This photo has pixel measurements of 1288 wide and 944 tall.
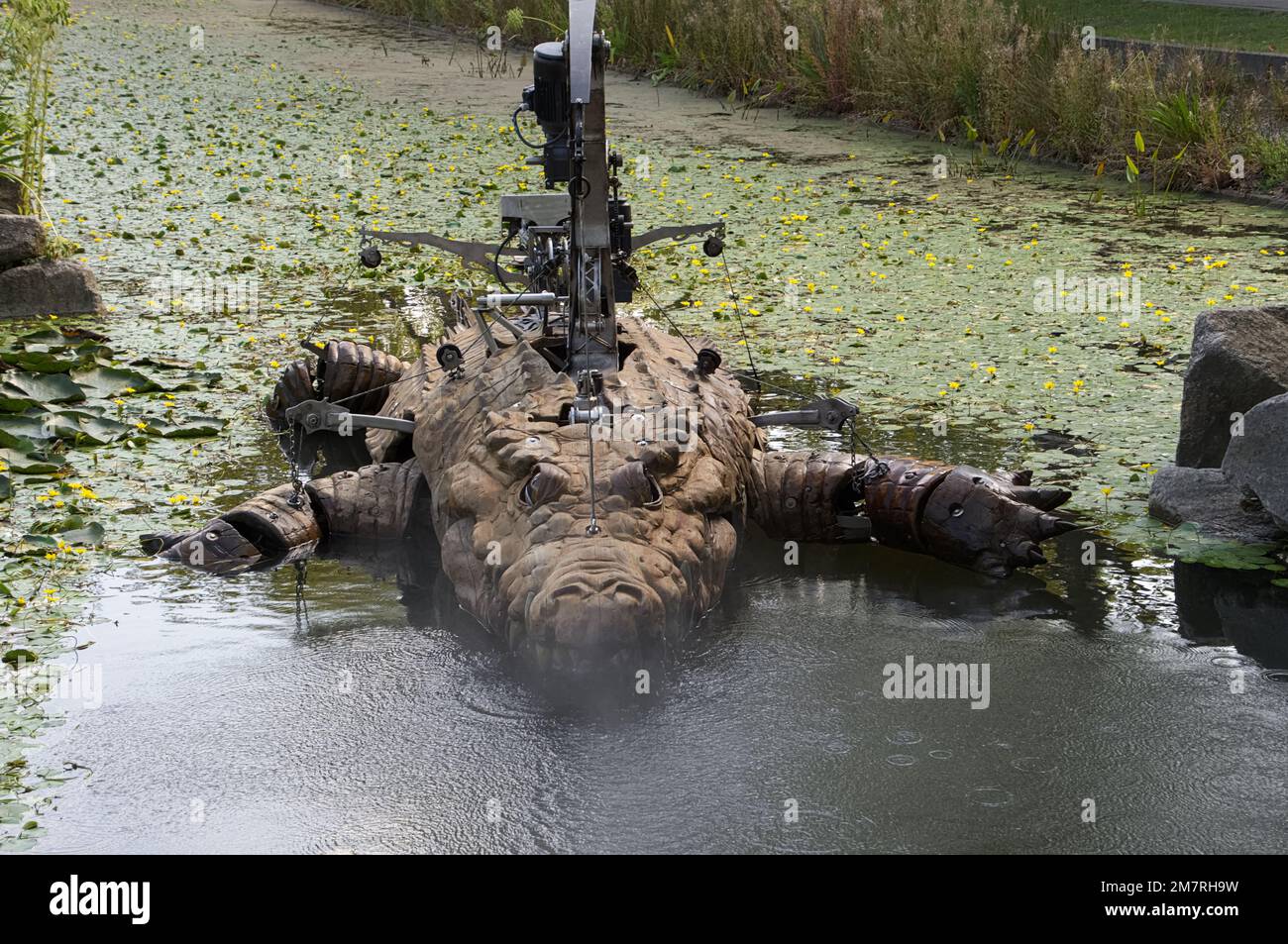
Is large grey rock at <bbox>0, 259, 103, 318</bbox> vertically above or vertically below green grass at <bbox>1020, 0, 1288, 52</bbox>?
below

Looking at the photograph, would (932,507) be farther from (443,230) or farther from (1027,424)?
(443,230)

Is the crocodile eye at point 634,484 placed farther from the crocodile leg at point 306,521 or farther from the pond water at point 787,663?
the crocodile leg at point 306,521

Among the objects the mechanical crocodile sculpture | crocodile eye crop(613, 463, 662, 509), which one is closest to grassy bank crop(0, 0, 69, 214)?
the mechanical crocodile sculpture

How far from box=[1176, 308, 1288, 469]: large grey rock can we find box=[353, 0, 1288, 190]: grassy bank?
5.96 meters

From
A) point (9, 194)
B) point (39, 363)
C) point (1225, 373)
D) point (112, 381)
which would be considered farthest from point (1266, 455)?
point (9, 194)

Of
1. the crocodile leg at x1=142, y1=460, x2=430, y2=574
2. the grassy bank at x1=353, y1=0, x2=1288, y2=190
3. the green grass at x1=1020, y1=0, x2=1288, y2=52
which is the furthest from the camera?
the green grass at x1=1020, y1=0, x2=1288, y2=52

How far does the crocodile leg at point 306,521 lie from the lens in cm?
620

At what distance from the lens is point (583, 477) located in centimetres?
546

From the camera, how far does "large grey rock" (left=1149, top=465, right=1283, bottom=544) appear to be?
20.8ft

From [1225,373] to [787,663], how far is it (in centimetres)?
246

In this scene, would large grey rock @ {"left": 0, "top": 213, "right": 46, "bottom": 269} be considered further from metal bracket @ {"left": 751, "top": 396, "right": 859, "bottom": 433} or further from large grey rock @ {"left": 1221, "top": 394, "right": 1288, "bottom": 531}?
large grey rock @ {"left": 1221, "top": 394, "right": 1288, "bottom": 531}

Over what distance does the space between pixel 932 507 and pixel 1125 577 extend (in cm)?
77

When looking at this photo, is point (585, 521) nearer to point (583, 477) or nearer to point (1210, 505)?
point (583, 477)

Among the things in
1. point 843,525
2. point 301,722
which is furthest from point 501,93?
point 301,722
